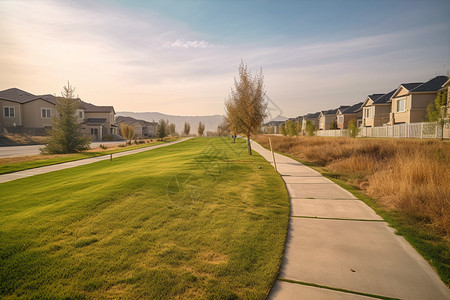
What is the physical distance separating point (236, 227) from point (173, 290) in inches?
76.6

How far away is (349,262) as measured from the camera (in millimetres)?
3266

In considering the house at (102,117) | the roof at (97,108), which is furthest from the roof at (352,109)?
the roof at (97,108)

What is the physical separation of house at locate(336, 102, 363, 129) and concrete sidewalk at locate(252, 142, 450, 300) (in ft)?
174

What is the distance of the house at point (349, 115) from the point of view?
169 feet

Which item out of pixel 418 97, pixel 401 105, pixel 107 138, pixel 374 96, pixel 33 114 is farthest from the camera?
pixel 107 138

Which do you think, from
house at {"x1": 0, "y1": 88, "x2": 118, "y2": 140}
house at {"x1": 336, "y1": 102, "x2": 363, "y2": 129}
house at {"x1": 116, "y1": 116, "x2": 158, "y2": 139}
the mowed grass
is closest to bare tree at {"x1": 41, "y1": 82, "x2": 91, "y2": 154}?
house at {"x1": 0, "y1": 88, "x2": 118, "y2": 140}

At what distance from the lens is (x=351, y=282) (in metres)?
2.83

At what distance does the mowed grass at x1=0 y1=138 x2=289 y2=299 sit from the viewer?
2.71 m

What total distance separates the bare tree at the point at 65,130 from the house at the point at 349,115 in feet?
170

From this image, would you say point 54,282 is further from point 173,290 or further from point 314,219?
point 314,219

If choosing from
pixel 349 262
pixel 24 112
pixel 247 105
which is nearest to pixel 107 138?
pixel 24 112

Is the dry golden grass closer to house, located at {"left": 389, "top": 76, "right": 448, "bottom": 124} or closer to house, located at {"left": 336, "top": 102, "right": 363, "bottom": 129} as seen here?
house, located at {"left": 389, "top": 76, "right": 448, "bottom": 124}

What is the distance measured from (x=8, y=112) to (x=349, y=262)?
56.8 m

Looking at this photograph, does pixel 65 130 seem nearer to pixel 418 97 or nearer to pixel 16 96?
pixel 16 96
